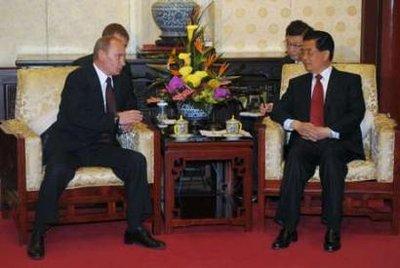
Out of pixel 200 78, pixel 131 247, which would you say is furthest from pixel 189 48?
pixel 131 247

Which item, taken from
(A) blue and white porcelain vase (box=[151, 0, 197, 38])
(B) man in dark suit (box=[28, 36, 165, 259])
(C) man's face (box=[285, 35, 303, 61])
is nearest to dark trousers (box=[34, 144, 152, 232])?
(B) man in dark suit (box=[28, 36, 165, 259])

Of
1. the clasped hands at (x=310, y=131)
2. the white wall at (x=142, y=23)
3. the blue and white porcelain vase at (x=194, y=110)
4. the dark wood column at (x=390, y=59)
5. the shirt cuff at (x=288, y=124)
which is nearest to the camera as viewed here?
the clasped hands at (x=310, y=131)

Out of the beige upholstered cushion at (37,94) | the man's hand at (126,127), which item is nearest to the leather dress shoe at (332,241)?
the man's hand at (126,127)

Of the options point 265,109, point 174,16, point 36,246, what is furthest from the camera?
point 174,16

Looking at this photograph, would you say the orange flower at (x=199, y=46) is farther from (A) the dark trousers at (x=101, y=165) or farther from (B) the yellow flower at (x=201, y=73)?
(A) the dark trousers at (x=101, y=165)

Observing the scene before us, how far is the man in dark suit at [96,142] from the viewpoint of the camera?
403 centimetres

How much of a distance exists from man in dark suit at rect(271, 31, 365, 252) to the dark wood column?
1479 millimetres

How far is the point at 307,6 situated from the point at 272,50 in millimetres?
445

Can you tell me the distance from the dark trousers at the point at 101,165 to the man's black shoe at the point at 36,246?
36 mm

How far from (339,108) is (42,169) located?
1766 mm

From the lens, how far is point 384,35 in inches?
231

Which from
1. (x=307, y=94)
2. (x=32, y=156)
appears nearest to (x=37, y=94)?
(x=32, y=156)

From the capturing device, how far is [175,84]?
4.54 metres

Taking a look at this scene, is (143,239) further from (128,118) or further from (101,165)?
(128,118)
